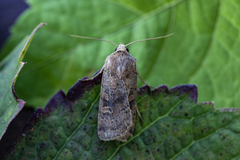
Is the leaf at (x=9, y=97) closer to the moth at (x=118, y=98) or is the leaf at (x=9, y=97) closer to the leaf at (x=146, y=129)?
the leaf at (x=146, y=129)

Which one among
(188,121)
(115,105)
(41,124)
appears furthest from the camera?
(115,105)

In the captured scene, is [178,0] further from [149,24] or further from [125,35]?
[125,35]

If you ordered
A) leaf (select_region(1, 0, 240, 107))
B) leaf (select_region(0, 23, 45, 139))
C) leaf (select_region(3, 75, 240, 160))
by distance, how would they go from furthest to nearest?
leaf (select_region(1, 0, 240, 107))
leaf (select_region(3, 75, 240, 160))
leaf (select_region(0, 23, 45, 139))

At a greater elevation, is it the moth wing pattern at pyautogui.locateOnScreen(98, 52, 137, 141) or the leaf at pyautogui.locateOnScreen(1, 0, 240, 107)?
the leaf at pyautogui.locateOnScreen(1, 0, 240, 107)

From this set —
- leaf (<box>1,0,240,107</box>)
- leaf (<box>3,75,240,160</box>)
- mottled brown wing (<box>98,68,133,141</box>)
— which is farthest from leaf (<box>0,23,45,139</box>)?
mottled brown wing (<box>98,68,133,141</box>)

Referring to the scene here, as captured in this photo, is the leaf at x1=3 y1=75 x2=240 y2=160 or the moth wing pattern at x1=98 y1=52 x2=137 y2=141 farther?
the moth wing pattern at x1=98 y1=52 x2=137 y2=141

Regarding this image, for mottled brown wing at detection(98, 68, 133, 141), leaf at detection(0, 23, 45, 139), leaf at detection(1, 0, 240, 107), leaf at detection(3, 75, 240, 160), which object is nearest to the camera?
leaf at detection(0, 23, 45, 139)

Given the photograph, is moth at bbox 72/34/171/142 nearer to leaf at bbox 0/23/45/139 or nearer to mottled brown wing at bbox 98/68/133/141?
mottled brown wing at bbox 98/68/133/141

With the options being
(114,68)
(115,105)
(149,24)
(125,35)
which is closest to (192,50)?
(149,24)
